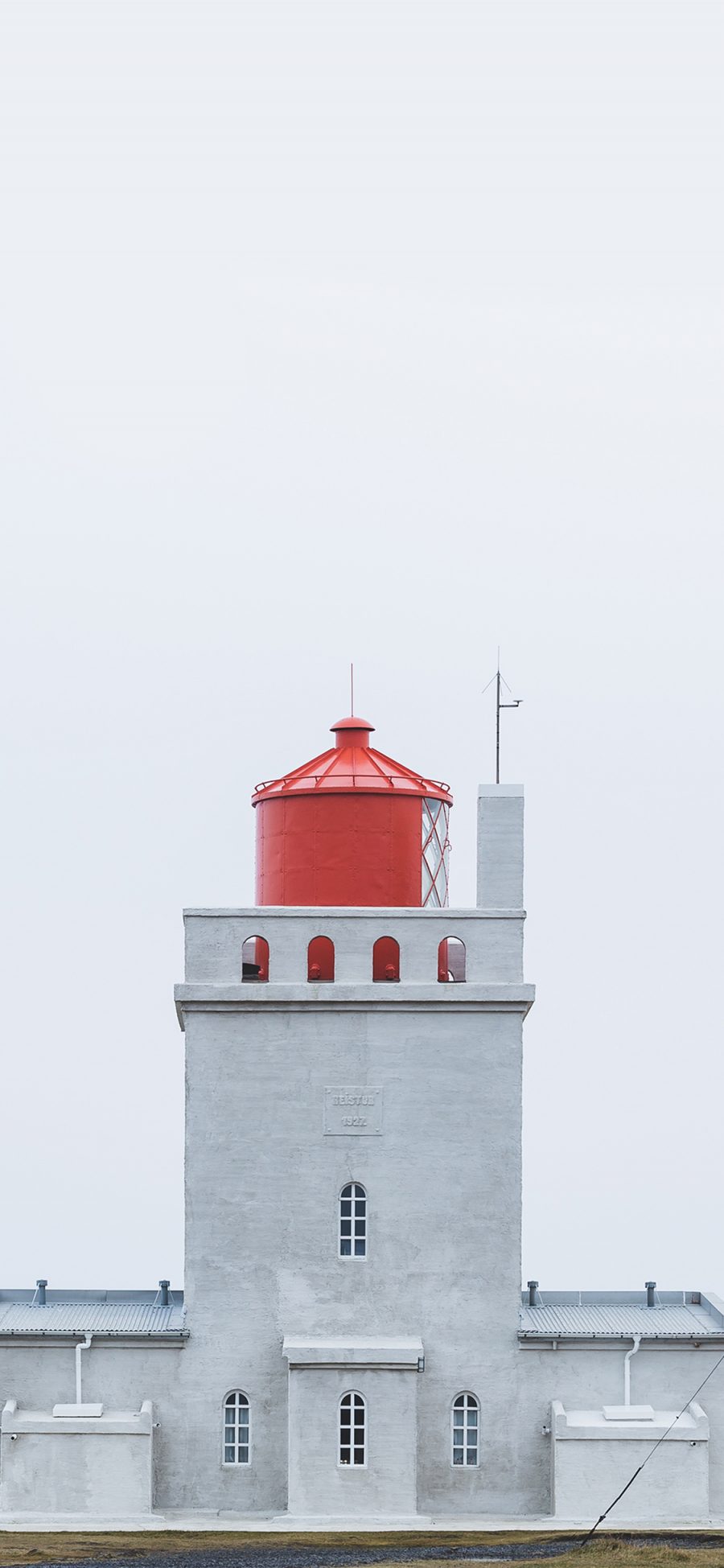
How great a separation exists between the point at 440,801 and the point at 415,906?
6.41 feet

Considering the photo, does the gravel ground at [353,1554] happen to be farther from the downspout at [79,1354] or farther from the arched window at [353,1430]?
the downspout at [79,1354]

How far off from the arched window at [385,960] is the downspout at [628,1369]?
23.4ft

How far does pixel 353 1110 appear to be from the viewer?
38312mm

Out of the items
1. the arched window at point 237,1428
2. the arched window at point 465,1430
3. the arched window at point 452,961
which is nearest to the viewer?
the arched window at point 465,1430

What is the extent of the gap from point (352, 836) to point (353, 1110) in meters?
4.53

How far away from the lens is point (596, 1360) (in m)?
38.2

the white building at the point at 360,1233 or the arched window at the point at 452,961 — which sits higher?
the arched window at the point at 452,961

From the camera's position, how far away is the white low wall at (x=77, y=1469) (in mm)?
36969

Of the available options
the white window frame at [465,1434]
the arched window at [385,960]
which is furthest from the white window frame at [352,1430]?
the arched window at [385,960]

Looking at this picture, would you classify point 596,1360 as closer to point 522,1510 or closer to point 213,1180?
point 522,1510

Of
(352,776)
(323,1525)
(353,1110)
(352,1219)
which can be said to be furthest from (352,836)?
(323,1525)

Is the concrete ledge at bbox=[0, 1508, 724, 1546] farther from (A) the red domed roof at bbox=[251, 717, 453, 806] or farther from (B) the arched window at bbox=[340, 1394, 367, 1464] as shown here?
(A) the red domed roof at bbox=[251, 717, 453, 806]

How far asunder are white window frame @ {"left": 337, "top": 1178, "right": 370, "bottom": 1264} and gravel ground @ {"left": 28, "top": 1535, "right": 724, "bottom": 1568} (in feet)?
16.1

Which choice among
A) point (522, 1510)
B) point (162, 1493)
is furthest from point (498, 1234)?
point (162, 1493)
